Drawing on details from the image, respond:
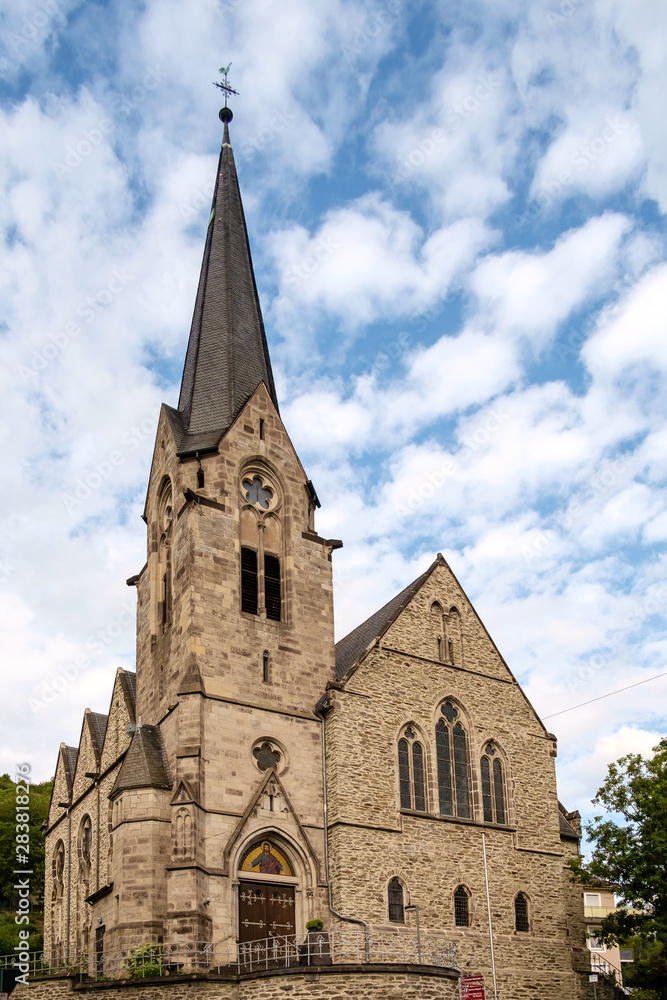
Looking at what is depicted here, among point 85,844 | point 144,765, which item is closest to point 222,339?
point 144,765

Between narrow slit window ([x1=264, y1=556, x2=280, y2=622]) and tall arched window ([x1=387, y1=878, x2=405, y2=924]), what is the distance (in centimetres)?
830

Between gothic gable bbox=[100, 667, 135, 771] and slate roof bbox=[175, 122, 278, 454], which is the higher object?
slate roof bbox=[175, 122, 278, 454]

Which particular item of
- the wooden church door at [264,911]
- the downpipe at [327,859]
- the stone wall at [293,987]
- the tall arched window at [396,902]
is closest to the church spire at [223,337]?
the downpipe at [327,859]

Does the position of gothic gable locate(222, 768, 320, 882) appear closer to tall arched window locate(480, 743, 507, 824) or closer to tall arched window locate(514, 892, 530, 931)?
tall arched window locate(480, 743, 507, 824)

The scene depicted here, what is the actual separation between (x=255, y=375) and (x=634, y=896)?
20239 mm

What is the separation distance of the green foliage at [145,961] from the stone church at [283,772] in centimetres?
13

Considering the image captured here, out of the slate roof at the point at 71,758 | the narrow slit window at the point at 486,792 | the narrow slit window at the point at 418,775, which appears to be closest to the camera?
the narrow slit window at the point at 418,775

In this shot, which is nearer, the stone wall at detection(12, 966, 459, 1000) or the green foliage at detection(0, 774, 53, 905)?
the stone wall at detection(12, 966, 459, 1000)

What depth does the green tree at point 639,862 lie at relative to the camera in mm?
30188

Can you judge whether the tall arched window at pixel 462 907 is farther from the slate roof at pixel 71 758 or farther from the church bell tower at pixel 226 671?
the slate roof at pixel 71 758

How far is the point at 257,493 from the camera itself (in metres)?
34.2

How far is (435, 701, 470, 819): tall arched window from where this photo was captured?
108ft

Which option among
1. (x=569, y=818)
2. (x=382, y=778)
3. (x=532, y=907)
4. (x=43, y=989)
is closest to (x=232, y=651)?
(x=382, y=778)

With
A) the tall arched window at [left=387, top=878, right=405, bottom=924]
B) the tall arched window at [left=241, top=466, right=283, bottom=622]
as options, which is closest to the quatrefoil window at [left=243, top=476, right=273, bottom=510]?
the tall arched window at [left=241, top=466, right=283, bottom=622]
